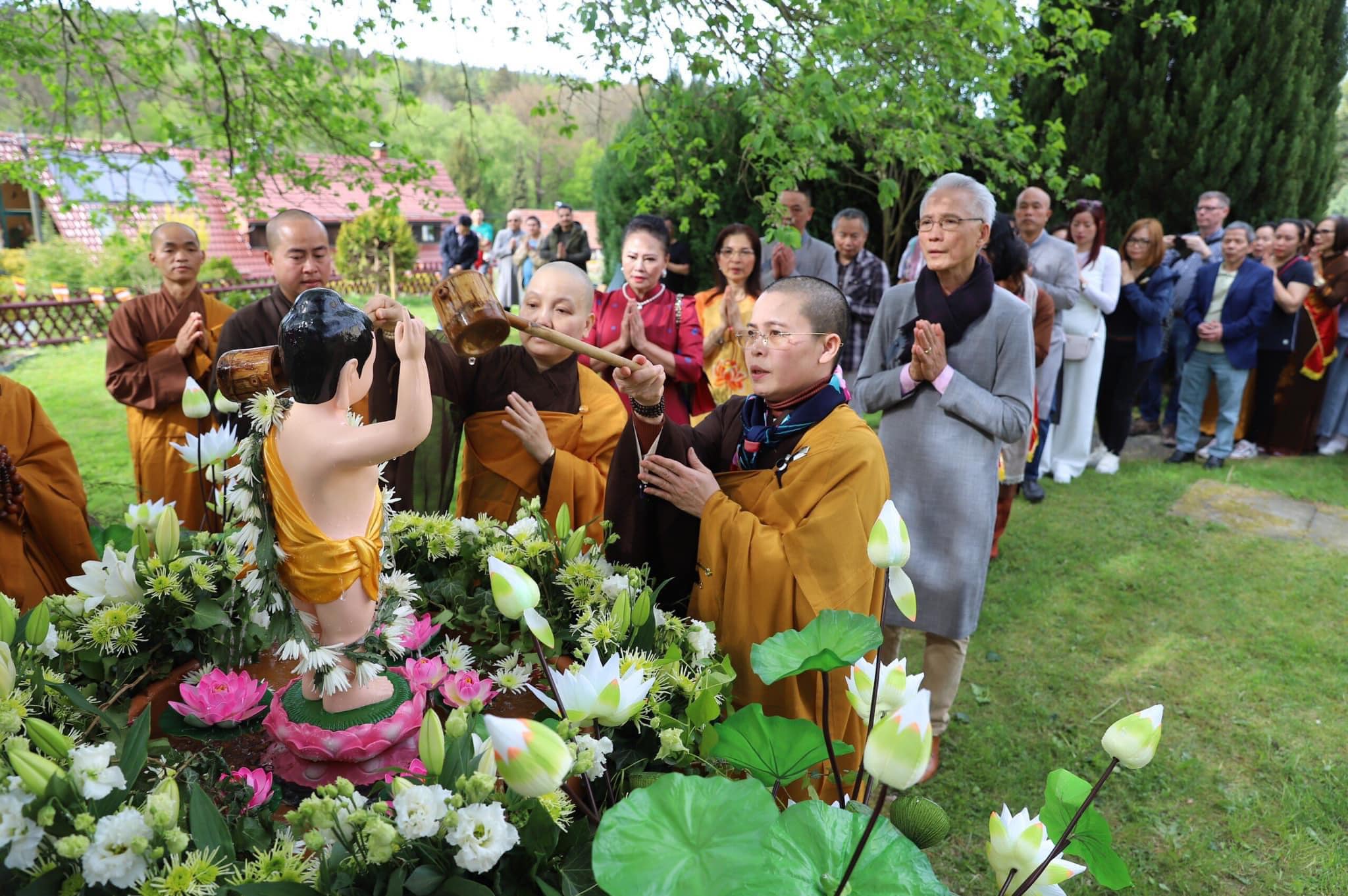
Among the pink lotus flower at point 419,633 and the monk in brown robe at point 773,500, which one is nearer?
the pink lotus flower at point 419,633

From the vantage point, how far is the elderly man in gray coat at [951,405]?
2.98m

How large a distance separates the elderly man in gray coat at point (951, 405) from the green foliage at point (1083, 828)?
1.95 meters

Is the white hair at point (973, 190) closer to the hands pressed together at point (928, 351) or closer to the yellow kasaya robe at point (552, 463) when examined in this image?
the hands pressed together at point (928, 351)

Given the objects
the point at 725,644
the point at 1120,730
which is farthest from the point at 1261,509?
the point at 1120,730

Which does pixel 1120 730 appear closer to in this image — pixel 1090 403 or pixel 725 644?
pixel 725 644

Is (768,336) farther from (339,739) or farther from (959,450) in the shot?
(339,739)

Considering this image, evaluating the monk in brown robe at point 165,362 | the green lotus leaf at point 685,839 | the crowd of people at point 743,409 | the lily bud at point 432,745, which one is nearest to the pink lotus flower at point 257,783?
the lily bud at point 432,745

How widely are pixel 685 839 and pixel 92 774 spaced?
0.79 meters

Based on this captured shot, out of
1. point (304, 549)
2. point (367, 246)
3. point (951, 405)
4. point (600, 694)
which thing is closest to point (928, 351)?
point (951, 405)

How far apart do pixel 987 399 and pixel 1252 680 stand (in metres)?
2.36

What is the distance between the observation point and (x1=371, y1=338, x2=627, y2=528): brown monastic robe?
2.99 m

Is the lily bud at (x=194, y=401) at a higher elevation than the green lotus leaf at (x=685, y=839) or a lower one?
higher

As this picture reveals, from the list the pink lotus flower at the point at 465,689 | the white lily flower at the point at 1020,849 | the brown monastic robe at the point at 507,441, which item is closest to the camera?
the white lily flower at the point at 1020,849

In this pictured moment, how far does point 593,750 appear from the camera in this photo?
1.23 metres
